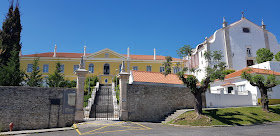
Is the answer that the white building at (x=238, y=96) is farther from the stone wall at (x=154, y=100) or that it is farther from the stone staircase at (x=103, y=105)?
the stone staircase at (x=103, y=105)

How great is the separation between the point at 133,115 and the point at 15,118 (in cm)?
886

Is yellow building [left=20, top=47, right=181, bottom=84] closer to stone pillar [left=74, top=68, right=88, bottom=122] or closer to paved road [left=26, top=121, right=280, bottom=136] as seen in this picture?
stone pillar [left=74, top=68, right=88, bottom=122]

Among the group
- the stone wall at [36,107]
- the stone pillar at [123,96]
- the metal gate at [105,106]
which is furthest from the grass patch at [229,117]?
the stone wall at [36,107]

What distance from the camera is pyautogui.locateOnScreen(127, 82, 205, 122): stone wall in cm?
1723

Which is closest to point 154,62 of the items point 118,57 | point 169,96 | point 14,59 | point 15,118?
point 118,57

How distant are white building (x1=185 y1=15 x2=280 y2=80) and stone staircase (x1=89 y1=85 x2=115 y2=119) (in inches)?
903

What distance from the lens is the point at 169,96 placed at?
18.9 meters

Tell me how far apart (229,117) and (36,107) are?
15172 millimetres

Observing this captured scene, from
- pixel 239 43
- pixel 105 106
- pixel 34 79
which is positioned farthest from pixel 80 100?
pixel 239 43

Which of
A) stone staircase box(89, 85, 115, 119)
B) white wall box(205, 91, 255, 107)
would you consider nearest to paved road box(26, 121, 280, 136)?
stone staircase box(89, 85, 115, 119)

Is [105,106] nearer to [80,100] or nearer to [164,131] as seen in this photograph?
[80,100]

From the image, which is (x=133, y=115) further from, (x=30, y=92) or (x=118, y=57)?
(x=118, y=57)

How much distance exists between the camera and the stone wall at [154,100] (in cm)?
1723

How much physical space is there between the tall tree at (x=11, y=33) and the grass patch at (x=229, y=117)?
791 inches
